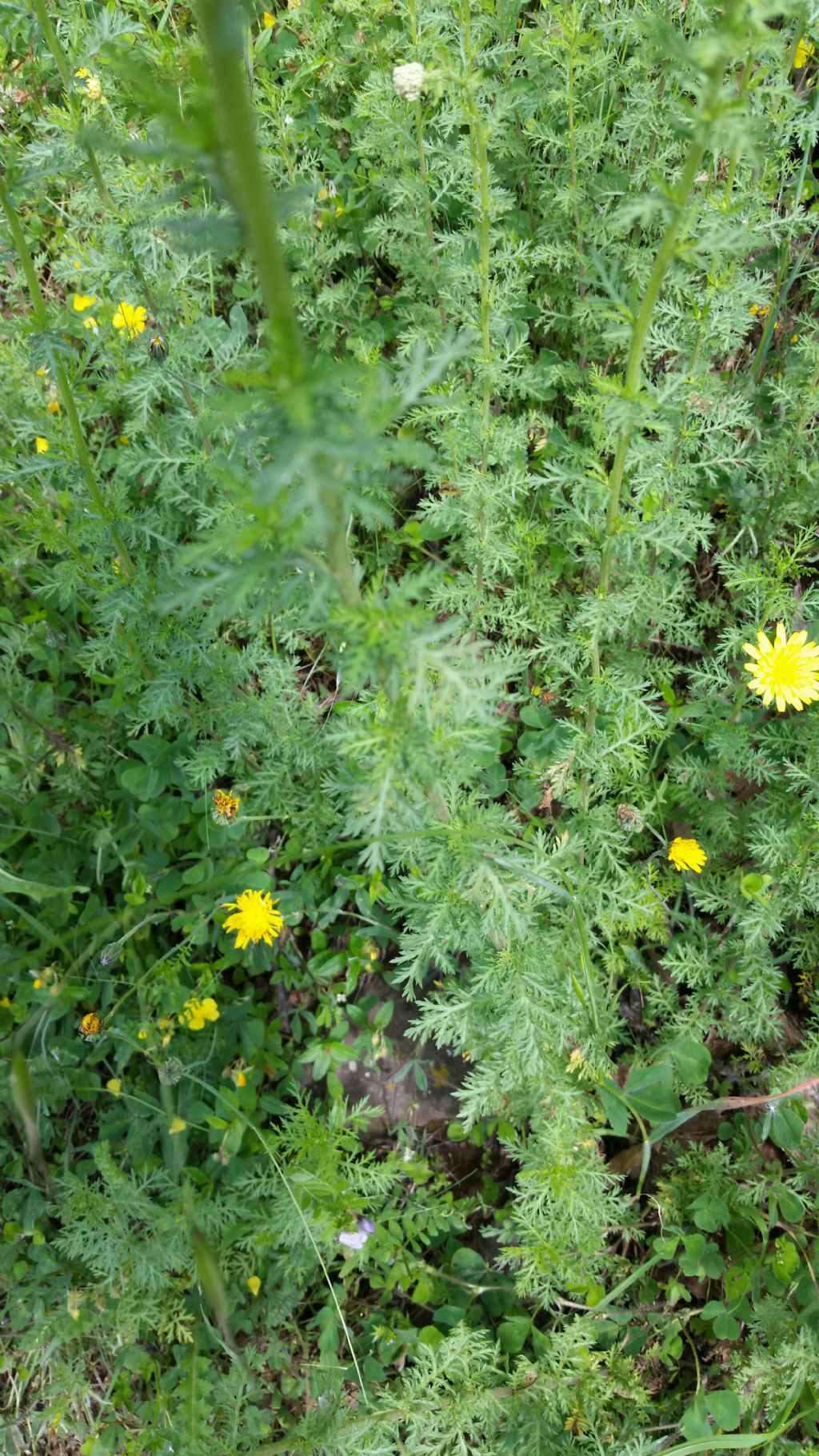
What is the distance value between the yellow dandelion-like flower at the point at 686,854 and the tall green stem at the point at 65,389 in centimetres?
166

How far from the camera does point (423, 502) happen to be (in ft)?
8.84

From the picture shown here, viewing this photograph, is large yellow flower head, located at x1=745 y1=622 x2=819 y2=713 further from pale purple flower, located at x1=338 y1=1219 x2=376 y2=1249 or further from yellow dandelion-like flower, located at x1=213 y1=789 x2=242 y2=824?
pale purple flower, located at x1=338 y1=1219 x2=376 y2=1249

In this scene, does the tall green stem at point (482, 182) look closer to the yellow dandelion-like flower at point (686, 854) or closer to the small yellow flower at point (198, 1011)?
the yellow dandelion-like flower at point (686, 854)

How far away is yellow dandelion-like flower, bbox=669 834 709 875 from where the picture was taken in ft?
8.26

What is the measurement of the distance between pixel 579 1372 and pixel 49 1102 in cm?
163

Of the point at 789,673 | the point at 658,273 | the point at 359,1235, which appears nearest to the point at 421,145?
the point at 658,273

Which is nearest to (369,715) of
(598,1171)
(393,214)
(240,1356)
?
(598,1171)

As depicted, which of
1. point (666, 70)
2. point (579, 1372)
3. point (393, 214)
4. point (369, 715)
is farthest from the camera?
point (393, 214)

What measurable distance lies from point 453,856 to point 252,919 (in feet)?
2.53

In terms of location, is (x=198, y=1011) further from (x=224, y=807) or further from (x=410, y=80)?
(x=410, y=80)

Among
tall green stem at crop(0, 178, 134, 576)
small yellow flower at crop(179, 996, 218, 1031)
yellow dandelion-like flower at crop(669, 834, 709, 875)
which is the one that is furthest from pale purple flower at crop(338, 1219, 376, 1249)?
tall green stem at crop(0, 178, 134, 576)

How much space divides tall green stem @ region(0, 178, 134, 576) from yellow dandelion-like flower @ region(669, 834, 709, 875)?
5.44 ft

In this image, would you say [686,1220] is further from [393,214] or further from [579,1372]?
[393,214]

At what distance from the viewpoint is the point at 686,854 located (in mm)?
2518
